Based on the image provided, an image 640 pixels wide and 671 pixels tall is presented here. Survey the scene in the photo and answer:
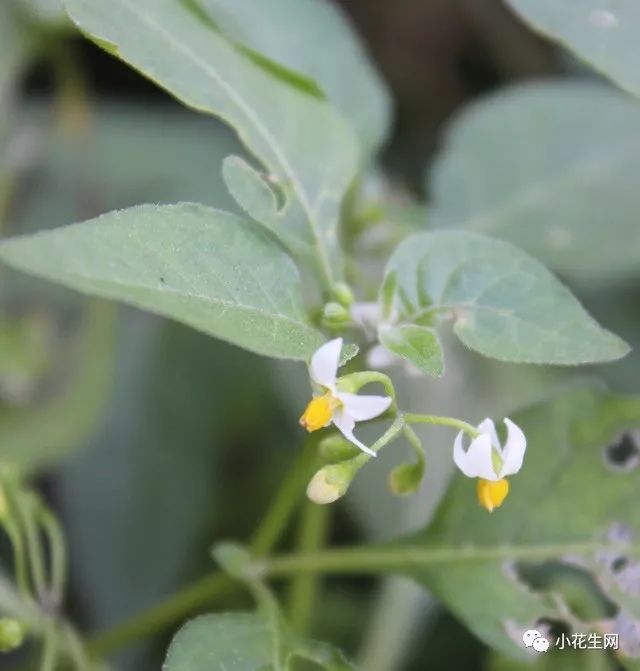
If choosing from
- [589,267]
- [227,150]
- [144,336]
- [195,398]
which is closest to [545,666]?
[589,267]

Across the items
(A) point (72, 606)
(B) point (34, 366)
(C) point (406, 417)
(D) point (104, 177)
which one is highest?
(C) point (406, 417)

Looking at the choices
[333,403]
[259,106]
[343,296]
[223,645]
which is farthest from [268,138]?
[223,645]

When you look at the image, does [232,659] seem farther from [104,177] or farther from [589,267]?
[104,177]

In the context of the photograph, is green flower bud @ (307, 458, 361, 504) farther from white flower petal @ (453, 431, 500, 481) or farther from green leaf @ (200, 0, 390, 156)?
green leaf @ (200, 0, 390, 156)

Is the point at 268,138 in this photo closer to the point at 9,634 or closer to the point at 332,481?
the point at 332,481

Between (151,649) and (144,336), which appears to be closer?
(151,649)
